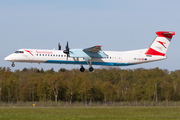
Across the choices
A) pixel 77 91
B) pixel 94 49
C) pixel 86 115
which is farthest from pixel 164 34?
pixel 77 91

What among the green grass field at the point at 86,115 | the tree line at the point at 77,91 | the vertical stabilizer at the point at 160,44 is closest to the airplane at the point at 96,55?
the vertical stabilizer at the point at 160,44

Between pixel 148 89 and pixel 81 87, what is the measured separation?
756 inches

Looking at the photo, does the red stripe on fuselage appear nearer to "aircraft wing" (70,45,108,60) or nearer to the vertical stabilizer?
the vertical stabilizer

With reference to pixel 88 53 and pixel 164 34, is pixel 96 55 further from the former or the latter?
pixel 164 34

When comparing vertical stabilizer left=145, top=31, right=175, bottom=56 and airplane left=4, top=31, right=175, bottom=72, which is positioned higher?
vertical stabilizer left=145, top=31, right=175, bottom=56

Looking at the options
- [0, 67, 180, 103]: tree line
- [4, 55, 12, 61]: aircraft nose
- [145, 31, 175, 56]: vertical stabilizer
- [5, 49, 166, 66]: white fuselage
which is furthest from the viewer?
[0, 67, 180, 103]: tree line

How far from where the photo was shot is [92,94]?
77.9 metres

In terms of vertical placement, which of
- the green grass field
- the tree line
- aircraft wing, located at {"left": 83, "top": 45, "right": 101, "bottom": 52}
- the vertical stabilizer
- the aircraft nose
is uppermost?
the vertical stabilizer

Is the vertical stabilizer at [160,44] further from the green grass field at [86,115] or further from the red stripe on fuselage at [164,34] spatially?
the green grass field at [86,115]

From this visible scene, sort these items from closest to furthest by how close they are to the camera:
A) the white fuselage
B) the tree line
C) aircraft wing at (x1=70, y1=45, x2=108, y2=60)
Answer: the white fuselage → aircraft wing at (x1=70, y1=45, x2=108, y2=60) → the tree line

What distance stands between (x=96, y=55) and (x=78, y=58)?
2618 millimetres

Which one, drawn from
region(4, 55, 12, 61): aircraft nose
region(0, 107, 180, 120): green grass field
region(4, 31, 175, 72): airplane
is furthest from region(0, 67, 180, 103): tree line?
region(4, 55, 12, 61): aircraft nose

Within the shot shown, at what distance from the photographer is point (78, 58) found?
38.3 meters

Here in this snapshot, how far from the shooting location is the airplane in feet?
121
